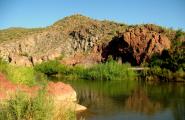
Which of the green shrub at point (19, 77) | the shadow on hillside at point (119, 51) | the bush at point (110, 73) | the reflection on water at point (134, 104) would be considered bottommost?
the reflection on water at point (134, 104)

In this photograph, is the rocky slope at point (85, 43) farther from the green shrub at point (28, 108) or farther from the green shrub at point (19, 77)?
the green shrub at point (28, 108)

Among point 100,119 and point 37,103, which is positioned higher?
point 37,103

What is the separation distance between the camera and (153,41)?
78250 millimetres

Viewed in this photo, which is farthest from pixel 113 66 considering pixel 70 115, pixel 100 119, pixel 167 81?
pixel 70 115

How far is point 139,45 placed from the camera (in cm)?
8112

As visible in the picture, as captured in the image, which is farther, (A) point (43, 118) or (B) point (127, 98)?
(B) point (127, 98)

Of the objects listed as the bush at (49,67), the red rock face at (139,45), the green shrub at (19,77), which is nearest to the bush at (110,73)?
the bush at (49,67)

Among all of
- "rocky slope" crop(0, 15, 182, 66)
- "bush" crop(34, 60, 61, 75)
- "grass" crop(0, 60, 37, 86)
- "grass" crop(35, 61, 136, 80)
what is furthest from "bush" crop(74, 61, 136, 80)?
"grass" crop(0, 60, 37, 86)

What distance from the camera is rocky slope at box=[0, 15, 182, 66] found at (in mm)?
81125

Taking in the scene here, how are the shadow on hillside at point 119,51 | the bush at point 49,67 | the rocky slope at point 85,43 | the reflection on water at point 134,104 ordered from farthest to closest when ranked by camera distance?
the shadow on hillside at point 119,51 → the rocky slope at point 85,43 → the bush at point 49,67 → the reflection on water at point 134,104

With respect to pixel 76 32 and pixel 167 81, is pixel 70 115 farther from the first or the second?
pixel 76 32

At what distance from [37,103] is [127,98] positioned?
2697 cm

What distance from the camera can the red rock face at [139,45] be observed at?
7762 centimetres

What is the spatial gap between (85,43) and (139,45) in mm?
26016
